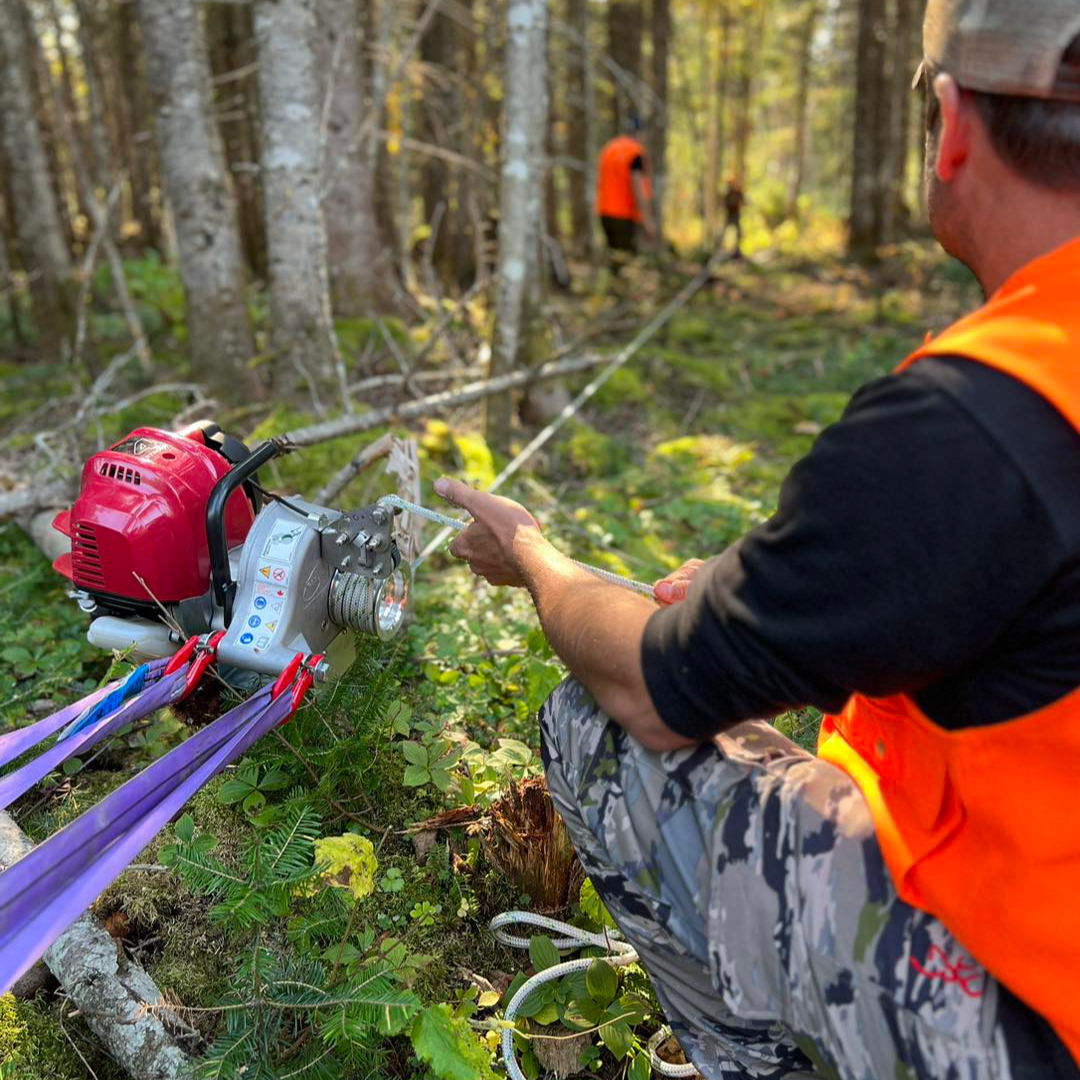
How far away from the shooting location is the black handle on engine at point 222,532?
7.48 feet

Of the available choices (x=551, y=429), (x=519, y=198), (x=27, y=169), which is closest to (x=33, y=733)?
(x=551, y=429)

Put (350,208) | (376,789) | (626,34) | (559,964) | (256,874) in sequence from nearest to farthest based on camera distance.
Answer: (256,874) → (559,964) → (376,789) → (350,208) → (626,34)

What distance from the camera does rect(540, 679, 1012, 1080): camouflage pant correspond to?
1.35 meters

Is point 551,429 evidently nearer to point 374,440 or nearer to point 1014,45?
point 374,440

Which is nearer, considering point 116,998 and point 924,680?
point 924,680

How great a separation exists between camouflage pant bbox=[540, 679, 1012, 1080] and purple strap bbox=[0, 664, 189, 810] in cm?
90

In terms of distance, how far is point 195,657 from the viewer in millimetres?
2293

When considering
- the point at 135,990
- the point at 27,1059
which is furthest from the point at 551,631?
the point at 27,1059

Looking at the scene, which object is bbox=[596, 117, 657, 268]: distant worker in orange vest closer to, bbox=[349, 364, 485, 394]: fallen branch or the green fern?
bbox=[349, 364, 485, 394]: fallen branch

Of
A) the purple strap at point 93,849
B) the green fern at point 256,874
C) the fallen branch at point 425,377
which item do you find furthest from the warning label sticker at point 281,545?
the fallen branch at point 425,377

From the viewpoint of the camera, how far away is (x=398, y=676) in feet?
9.74

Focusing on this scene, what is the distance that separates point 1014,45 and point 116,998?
217cm

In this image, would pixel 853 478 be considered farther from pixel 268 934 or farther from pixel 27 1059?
pixel 27 1059

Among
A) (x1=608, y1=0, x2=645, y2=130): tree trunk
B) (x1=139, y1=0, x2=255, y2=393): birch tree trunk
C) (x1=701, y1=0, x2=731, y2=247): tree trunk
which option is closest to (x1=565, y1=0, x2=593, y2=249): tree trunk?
(x1=608, y1=0, x2=645, y2=130): tree trunk
